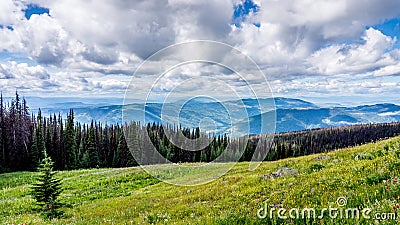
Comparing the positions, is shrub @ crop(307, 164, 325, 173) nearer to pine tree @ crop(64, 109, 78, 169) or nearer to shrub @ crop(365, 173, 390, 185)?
shrub @ crop(365, 173, 390, 185)

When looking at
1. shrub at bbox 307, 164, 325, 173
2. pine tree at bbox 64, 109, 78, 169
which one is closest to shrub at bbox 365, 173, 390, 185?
shrub at bbox 307, 164, 325, 173

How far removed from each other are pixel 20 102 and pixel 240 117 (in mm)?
98191

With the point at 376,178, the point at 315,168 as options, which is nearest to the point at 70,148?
the point at 315,168

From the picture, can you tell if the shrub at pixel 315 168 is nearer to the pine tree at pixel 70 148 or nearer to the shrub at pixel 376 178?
the shrub at pixel 376 178

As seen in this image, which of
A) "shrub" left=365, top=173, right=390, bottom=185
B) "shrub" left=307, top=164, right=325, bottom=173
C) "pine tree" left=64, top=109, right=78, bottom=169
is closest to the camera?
"shrub" left=365, top=173, right=390, bottom=185

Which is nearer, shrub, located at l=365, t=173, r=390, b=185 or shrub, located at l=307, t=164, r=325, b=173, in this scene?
shrub, located at l=365, t=173, r=390, b=185

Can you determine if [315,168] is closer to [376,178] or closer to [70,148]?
[376,178]

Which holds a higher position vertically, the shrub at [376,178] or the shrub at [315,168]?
the shrub at [376,178]

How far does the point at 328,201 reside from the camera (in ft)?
25.9

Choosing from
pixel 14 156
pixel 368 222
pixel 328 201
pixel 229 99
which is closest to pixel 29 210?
pixel 229 99

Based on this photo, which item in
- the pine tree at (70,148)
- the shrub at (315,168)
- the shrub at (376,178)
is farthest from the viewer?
the pine tree at (70,148)

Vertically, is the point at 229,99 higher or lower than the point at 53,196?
higher

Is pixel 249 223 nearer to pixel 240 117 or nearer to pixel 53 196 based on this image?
pixel 240 117

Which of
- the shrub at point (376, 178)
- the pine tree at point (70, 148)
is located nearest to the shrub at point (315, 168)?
the shrub at point (376, 178)
